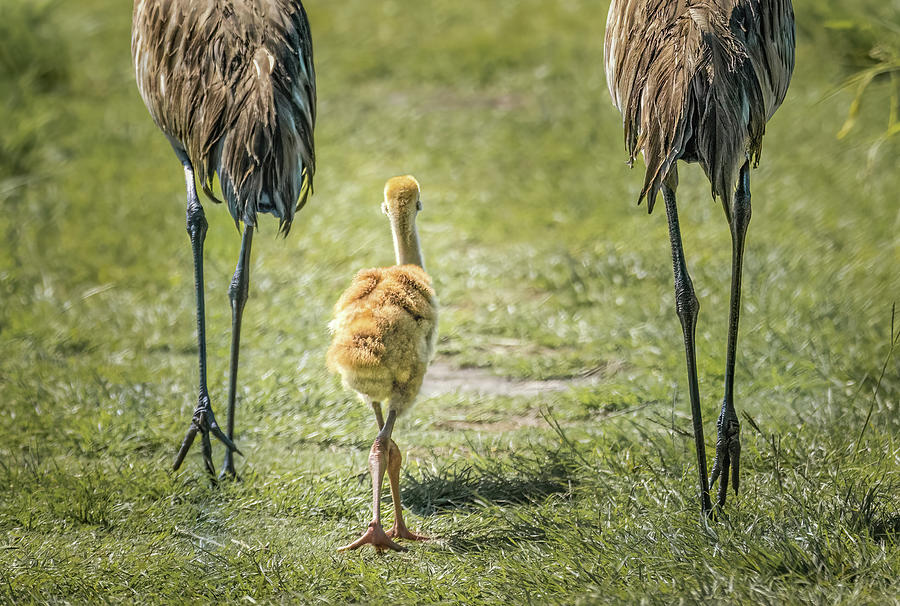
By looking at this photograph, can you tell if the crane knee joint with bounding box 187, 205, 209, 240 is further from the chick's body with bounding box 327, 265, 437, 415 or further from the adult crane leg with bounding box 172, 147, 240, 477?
the chick's body with bounding box 327, 265, 437, 415

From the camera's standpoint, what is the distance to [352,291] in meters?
4.92

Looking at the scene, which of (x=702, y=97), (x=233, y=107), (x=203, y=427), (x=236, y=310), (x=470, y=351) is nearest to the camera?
(x=702, y=97)

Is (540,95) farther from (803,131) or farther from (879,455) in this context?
(879,455)

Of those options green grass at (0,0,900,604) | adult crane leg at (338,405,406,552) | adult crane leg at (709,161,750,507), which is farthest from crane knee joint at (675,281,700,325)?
adult crane leg at (338,405,406,552)

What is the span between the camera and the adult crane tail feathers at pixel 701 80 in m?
4.16

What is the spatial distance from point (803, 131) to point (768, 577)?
643 centimetres

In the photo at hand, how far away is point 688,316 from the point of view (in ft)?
14.8

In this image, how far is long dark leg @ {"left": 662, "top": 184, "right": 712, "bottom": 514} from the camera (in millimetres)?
4355

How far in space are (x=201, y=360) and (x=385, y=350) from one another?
98 centimetres

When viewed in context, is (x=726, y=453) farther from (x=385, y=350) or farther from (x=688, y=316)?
(x=385, y=350)

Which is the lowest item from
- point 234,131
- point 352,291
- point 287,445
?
point 287,445

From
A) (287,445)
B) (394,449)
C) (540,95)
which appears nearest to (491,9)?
(540,95)

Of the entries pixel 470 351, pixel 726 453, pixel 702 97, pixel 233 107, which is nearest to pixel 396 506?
pixel 726 453

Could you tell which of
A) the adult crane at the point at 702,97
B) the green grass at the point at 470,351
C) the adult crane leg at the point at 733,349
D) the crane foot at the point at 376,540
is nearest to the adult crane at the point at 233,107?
the green grass at the point at 470,351
